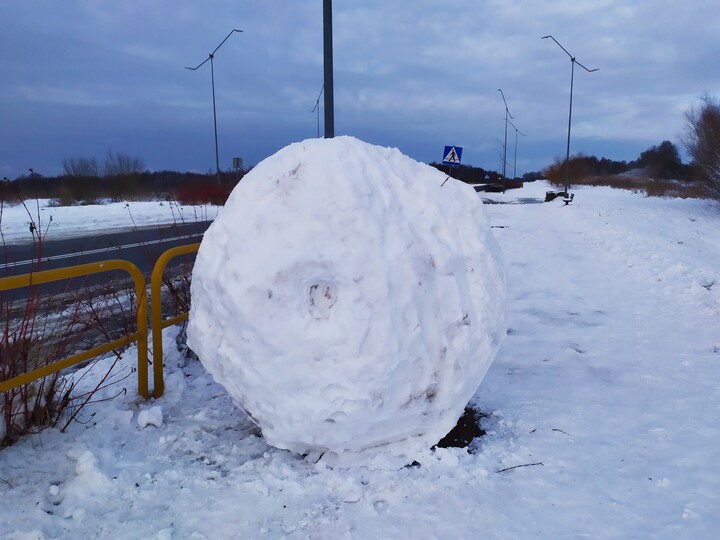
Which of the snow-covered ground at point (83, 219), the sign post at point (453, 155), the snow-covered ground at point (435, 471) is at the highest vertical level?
the sign post at point (453, 155)

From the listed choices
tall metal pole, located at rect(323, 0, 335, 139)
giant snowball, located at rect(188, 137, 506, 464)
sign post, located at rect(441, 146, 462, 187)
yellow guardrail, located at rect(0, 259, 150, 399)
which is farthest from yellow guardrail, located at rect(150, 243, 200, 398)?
sign post, located at rect(441, 146, 462, 187)

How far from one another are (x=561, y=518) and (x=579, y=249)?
33.9ft

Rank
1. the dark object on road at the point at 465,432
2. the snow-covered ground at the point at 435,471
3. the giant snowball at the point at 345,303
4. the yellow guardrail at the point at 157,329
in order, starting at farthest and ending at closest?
the yellow guardrail at the point at 157,329 → the dark object on road at the point at 465,432 → the giant snowball at the point at 345,303 → the snow-covered ground at the point at 435,471

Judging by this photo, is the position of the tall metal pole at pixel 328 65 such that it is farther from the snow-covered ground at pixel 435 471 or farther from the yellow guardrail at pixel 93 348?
the yellow guardrail at pixel 93 348

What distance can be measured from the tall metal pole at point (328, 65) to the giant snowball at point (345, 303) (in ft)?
14.3

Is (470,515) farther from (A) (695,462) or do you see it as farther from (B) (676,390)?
(B) (676,390)

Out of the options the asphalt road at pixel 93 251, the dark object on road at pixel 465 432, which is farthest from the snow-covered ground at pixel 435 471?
the asphalt road at pixel 93 251

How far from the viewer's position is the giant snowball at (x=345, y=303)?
2.72m

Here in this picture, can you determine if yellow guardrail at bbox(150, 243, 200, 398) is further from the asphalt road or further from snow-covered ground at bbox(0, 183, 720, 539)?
the asphalt road

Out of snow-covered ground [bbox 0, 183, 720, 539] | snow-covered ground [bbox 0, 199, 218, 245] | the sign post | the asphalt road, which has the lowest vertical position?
snow-covered ground [bbox 0, 183, 720, 539]

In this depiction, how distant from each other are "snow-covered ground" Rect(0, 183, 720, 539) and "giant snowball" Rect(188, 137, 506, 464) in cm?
30

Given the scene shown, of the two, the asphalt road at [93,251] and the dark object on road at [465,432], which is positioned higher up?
the asphalt road at [93,251]

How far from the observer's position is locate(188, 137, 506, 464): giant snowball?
2723 mm

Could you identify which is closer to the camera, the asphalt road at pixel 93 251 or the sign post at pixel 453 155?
the asphalt road at pixel 93 251
